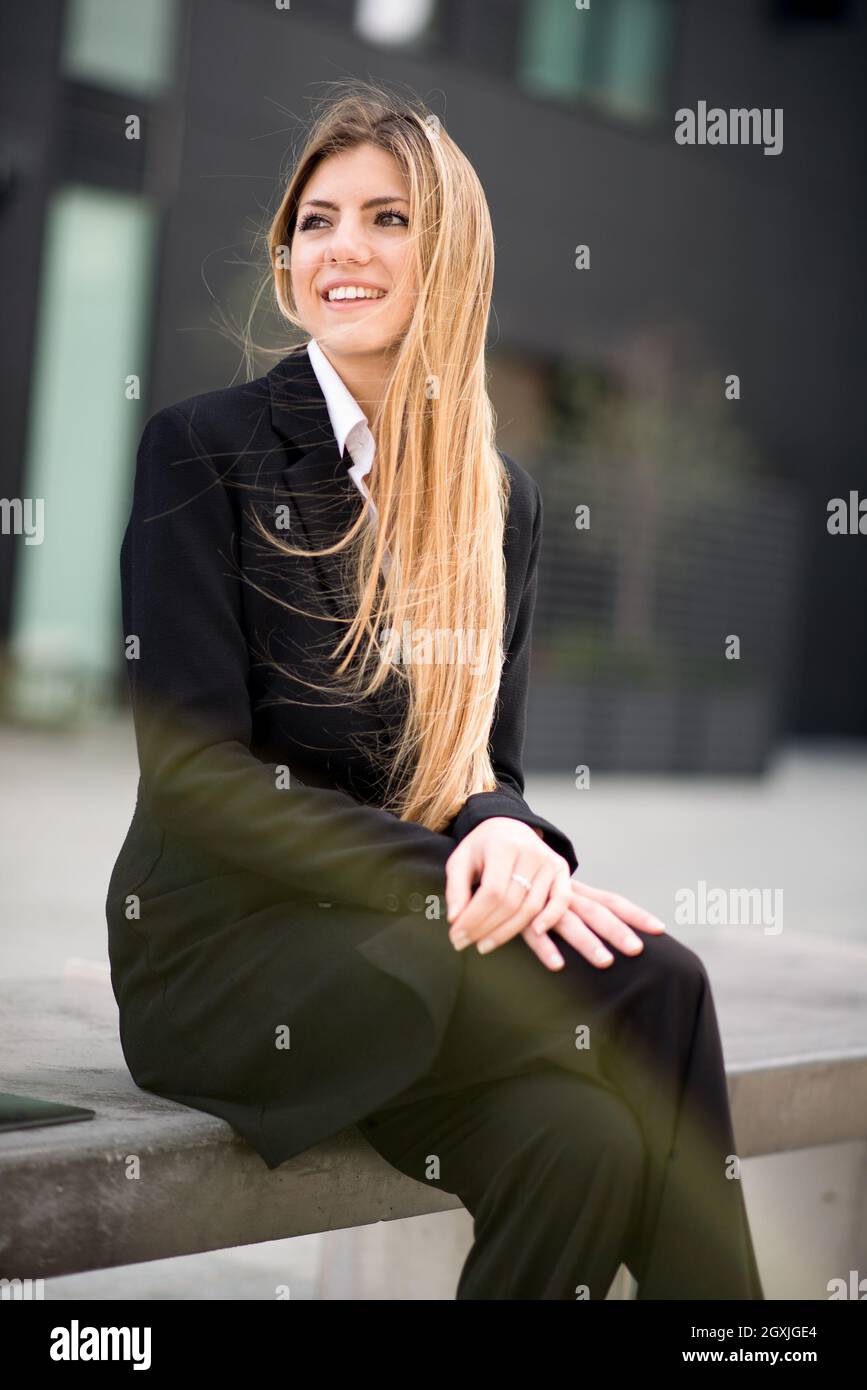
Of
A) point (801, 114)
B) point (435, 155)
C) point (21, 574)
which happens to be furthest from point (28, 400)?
point (435, 155)

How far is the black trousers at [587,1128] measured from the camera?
6.44 feet

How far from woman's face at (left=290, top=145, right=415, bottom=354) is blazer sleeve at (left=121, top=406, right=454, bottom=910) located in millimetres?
315

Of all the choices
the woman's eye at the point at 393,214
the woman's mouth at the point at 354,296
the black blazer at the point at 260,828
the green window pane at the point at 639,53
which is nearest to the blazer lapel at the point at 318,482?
the black blazer at the point at 260,828

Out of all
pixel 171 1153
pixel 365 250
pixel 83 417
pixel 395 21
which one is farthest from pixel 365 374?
pixel 395 21

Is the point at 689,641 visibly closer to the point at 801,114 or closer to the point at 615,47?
the point at 615,47

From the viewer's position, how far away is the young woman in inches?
79.7

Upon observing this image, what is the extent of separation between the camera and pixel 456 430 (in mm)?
2531

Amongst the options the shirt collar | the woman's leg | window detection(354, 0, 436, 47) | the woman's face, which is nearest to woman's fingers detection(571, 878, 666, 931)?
the woman's leg

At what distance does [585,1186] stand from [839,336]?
19.8 m

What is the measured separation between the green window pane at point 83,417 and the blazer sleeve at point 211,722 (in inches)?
479

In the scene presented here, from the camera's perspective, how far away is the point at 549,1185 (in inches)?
77.2

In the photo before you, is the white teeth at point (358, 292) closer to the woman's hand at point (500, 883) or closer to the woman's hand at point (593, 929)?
the woman's hand at point (500, 883)

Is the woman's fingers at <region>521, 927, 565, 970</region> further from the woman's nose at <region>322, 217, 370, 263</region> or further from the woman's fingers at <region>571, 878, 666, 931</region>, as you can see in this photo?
the woman's nose at <region>322, 217, 370, 263</region>

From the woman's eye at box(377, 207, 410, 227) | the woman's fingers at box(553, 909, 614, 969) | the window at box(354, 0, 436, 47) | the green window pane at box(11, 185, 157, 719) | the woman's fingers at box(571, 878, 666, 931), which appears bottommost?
the woman's fingers at box(553, 909, 614, 969)
